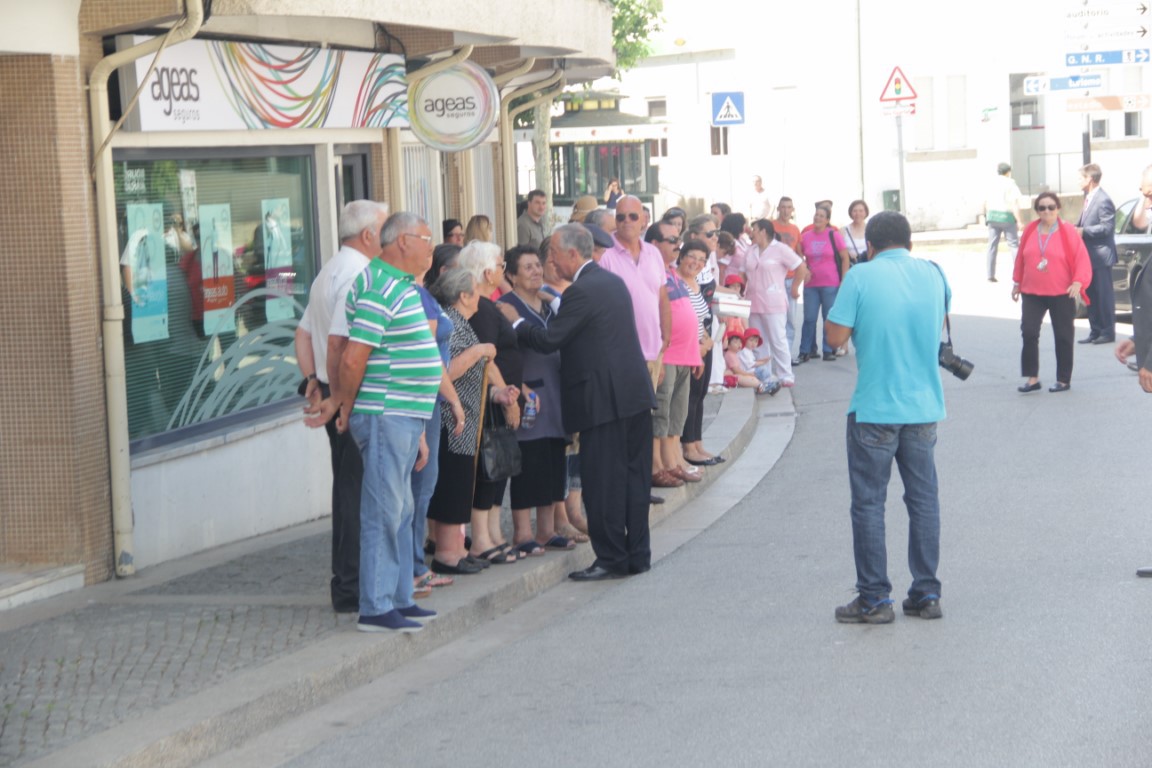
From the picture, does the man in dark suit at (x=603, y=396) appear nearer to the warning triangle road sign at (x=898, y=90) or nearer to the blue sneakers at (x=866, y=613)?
the blue sneakers at (x=866, y=613)

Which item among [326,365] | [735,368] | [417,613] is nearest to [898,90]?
[735,368]

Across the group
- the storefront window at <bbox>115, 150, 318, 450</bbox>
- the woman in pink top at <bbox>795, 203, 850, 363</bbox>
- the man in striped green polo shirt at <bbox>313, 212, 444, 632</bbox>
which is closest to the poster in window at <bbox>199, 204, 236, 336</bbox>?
the storefront window at <bbox>115, 150, 318, 450</bbox>

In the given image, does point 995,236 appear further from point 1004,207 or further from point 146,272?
point 146,272

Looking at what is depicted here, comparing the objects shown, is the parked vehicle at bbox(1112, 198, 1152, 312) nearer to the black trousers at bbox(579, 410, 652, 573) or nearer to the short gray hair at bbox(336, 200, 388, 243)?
the black trousers at bbox(579, 410, 652, 573)

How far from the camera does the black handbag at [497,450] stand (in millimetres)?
8680

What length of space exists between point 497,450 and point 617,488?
0.71m

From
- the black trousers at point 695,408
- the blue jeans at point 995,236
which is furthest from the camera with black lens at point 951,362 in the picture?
the blue jeans at point 995,236

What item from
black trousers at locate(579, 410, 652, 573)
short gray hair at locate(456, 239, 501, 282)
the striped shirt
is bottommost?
black trousers at locate(579, 410, 652, 573)

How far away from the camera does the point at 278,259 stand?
10.9 m

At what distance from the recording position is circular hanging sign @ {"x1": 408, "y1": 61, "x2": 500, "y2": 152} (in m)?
11.7

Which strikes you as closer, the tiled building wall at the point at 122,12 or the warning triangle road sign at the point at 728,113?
the tiled building wall at the point at 122,12

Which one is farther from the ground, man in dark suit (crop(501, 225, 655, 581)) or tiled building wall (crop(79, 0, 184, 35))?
tiled building wall (crop(79, 0, 184, 35))

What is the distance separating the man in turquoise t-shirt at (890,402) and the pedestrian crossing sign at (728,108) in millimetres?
16705

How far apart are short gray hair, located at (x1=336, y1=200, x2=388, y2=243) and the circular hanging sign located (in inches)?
146
